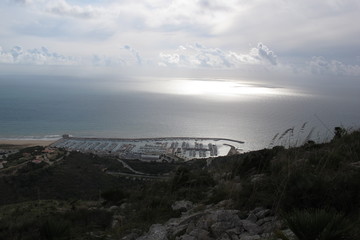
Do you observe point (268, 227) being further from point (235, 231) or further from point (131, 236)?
point (131, 236)

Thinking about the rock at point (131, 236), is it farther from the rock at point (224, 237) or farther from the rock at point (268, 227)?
the rock at point (268, 227)

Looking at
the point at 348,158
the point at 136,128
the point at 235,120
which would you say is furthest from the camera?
the point at 235,120

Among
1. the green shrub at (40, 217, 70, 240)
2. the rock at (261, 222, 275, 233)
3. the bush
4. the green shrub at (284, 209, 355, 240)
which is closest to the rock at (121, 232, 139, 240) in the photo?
the green shrub at (40, 217, 70, 240)

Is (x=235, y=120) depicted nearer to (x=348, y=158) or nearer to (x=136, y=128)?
(x=136, y=128)

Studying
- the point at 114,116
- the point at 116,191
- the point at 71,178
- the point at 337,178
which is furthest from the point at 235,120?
the point at 337,178

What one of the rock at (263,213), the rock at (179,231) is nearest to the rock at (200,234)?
the rock at (179,231)

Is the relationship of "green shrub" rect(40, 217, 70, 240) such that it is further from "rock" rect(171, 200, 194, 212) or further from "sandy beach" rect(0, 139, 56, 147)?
"sandy beach" rect(0, 139, 56, 147)

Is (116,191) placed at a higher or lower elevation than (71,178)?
higher
